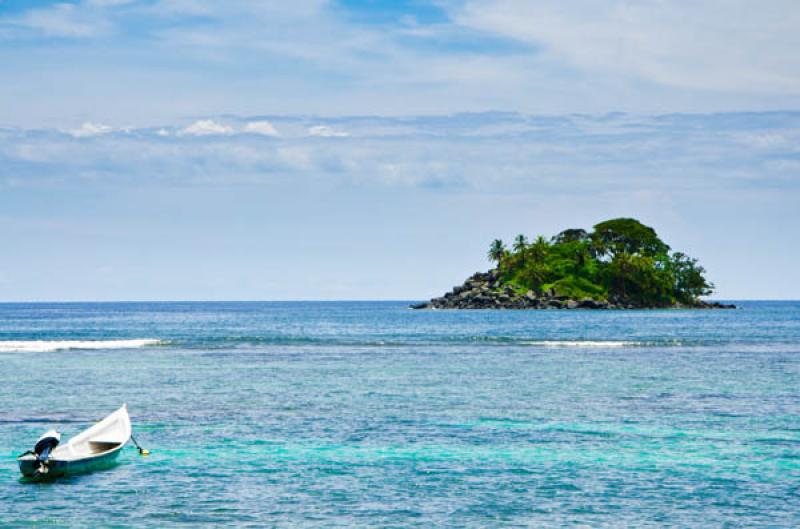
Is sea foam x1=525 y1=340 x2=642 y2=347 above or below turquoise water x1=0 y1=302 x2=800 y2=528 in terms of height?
above

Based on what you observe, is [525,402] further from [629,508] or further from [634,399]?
[629,508]

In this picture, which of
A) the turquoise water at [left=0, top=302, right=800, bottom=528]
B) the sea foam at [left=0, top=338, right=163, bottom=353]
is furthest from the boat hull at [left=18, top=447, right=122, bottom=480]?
the sea foam at [left=0, top=338, right=163, bottom=353]

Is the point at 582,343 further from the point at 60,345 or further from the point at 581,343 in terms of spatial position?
the point at 60,345

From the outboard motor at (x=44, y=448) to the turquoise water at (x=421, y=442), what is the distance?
0.62 m

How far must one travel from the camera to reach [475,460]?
33750 mm

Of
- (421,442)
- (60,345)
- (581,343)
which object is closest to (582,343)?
(581,343)

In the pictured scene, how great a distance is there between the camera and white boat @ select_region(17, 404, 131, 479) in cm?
3042

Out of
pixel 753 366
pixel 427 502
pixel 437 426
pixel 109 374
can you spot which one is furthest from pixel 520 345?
pixel 427 502

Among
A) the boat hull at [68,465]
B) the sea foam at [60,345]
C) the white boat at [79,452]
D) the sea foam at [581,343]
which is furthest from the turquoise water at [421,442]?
the sea foam at [581,343]

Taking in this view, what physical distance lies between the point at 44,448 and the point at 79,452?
8.20ft

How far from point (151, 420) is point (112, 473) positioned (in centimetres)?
1114

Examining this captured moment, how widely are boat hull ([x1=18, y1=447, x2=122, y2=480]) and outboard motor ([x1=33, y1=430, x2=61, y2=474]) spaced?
0.13m

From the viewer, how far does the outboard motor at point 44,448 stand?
30453 mm

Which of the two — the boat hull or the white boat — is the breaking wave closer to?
the white boat
